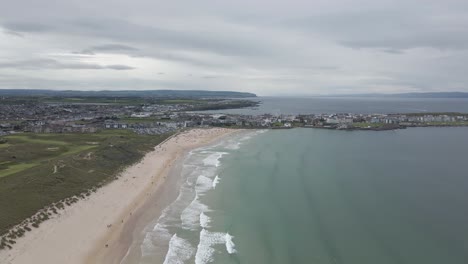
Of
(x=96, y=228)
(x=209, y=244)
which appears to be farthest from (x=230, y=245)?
(x=96, y=228)

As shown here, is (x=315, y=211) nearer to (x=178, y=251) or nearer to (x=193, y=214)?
(x=193, y=214)

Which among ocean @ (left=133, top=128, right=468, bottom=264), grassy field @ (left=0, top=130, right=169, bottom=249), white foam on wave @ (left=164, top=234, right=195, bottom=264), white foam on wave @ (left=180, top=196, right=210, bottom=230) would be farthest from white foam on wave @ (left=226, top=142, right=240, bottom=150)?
white foam on wave @ (left=164, top=234, right=195, bottom=264)

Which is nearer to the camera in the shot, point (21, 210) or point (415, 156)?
point (21, 210)

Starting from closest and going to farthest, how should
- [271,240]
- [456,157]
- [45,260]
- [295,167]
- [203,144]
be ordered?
[45,260] < [271,240] < [295,167] < [456,157] < [203,144]

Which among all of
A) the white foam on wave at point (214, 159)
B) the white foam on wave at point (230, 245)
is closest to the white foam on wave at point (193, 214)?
the white foam on wave at point (230, 245)

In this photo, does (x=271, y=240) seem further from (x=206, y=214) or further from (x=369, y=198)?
(x=369, y=198)

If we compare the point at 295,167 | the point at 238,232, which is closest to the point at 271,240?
the point at 238,232

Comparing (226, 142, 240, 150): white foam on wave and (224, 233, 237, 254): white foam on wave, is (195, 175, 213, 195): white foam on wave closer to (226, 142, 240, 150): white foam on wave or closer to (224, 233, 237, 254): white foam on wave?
(224, 233, 237, 254): white foam on wave
